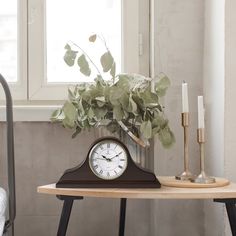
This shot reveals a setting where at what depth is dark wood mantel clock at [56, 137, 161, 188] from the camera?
1.45 meters

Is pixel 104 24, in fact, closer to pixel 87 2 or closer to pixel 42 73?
pixel 87 2

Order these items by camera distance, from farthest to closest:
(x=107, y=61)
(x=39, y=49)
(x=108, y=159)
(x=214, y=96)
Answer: (x=39, y=49) < (x=214, y=96) < (x=107, y=61) < (x=108, y=159)

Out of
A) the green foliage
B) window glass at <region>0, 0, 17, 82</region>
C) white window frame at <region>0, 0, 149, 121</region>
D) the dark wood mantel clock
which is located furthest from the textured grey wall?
the dark wood mantel clock

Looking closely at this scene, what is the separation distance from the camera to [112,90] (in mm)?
1504

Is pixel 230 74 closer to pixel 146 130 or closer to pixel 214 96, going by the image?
pixel 214 96

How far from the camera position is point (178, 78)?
1.87 meters

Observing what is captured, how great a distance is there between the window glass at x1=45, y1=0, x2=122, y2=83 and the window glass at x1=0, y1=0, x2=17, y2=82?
141 mm

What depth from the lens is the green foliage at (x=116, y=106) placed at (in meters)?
1.51

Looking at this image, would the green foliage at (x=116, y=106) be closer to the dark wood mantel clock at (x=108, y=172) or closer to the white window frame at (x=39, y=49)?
the dark wood mantel clock at (x=108, y=172)

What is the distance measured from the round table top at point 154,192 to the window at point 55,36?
67cm

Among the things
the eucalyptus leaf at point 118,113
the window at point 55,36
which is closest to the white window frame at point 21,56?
the window at point 55,36

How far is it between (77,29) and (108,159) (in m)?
0.77

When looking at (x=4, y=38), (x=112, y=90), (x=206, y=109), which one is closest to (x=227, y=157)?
(x=206, y=109)

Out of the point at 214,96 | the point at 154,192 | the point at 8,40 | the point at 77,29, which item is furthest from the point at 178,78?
the point at 8,40
